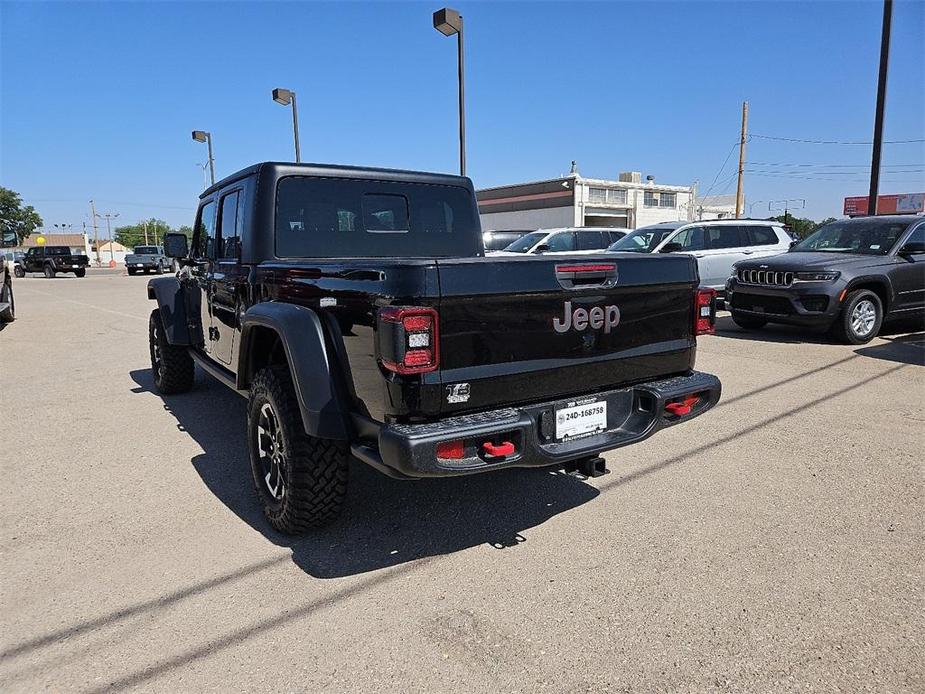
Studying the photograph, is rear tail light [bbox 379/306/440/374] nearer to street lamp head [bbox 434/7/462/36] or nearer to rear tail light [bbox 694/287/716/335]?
rear tail light [bbox 694/287/716/335]

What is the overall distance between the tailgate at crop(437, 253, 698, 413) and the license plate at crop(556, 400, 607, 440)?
0.11 meters

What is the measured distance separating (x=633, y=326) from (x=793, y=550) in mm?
1339

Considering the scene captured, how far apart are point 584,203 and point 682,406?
40.2 metres

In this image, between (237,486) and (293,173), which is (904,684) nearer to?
(237,486)

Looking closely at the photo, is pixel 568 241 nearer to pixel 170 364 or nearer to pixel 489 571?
pixel 170 364

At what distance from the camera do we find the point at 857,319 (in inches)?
338

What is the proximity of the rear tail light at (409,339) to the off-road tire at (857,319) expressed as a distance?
788 centimetres

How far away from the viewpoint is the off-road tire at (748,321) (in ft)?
31.2

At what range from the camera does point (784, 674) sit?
2.20 meters

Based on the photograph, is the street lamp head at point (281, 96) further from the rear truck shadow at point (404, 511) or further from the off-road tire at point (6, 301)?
the rear truck shadow at point (404, 511)

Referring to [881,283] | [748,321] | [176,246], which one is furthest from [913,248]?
[176,246]

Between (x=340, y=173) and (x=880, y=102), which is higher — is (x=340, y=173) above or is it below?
below

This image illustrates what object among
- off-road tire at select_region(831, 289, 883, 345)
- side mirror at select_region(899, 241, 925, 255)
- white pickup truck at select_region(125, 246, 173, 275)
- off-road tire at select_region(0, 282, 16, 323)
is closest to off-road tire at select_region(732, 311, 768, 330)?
off-road tire at select_region(831, 289, 883, 345)

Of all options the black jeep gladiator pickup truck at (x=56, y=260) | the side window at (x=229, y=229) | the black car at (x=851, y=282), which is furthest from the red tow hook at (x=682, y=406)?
the black jeep gladiator pickup truck at (x=56, y=260)
